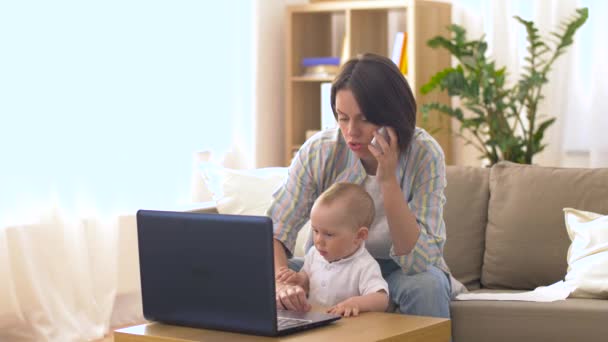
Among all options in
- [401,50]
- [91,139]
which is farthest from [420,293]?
[401,50]

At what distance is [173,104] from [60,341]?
3.99 ft

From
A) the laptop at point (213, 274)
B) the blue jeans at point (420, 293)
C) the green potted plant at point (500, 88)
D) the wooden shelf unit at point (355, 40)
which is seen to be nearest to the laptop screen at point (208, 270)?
the laptop at point (213, 274)

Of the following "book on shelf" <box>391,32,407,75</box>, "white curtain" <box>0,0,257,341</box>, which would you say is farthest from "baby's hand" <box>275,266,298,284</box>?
"book on shelf" <box>391,32,407,75</box>

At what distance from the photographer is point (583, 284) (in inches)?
107

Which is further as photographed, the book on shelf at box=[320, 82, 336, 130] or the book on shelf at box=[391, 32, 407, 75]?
the book on shelf at box=[320, 82, 336, 130]

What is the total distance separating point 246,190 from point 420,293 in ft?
3.86

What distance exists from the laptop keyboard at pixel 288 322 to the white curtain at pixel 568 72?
8.68 ft

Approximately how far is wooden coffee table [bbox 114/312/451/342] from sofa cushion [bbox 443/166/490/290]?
1092mm

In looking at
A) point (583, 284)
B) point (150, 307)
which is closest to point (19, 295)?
point (150, 307)

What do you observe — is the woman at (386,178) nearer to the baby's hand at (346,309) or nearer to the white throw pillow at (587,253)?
the baby's hand at (346,309)

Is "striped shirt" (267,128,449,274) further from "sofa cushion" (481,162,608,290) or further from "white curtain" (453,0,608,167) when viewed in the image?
"white curtain" (453,0,608,167)

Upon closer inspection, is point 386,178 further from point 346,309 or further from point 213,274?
point 213,274

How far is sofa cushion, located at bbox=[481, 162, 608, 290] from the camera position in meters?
2.94

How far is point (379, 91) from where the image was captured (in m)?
2.28
